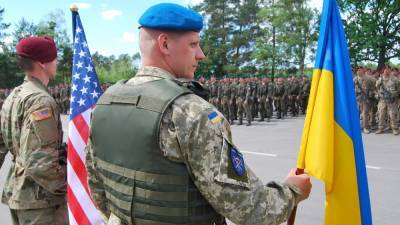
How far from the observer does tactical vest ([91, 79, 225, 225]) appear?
1546 mm

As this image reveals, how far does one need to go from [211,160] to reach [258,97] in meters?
15.7

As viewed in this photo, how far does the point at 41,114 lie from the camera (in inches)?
98.1

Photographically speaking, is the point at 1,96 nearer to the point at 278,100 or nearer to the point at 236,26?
the point at 278,100

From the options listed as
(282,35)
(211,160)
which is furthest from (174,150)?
(282,35)

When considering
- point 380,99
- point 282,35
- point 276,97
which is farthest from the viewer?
point 282,35

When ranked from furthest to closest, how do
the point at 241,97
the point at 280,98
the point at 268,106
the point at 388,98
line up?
the point at 280,98 → the point at 268,106 → the point at 241,97 → the point at 388,98

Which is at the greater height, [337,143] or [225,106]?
[337,143]

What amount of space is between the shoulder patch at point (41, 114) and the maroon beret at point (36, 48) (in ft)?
1.28

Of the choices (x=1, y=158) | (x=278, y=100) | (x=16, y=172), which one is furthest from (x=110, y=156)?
(x=278, y=100)

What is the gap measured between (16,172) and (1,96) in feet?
81.4

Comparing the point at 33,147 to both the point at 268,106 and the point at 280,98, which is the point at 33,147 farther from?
the point at 280,98

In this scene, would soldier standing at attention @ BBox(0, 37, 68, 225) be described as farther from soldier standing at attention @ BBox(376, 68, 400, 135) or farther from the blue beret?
soldier standing at attention @ BBox(376, 68, 400, 135)

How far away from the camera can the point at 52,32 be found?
178 feet

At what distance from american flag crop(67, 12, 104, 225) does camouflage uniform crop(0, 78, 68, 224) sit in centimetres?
7
